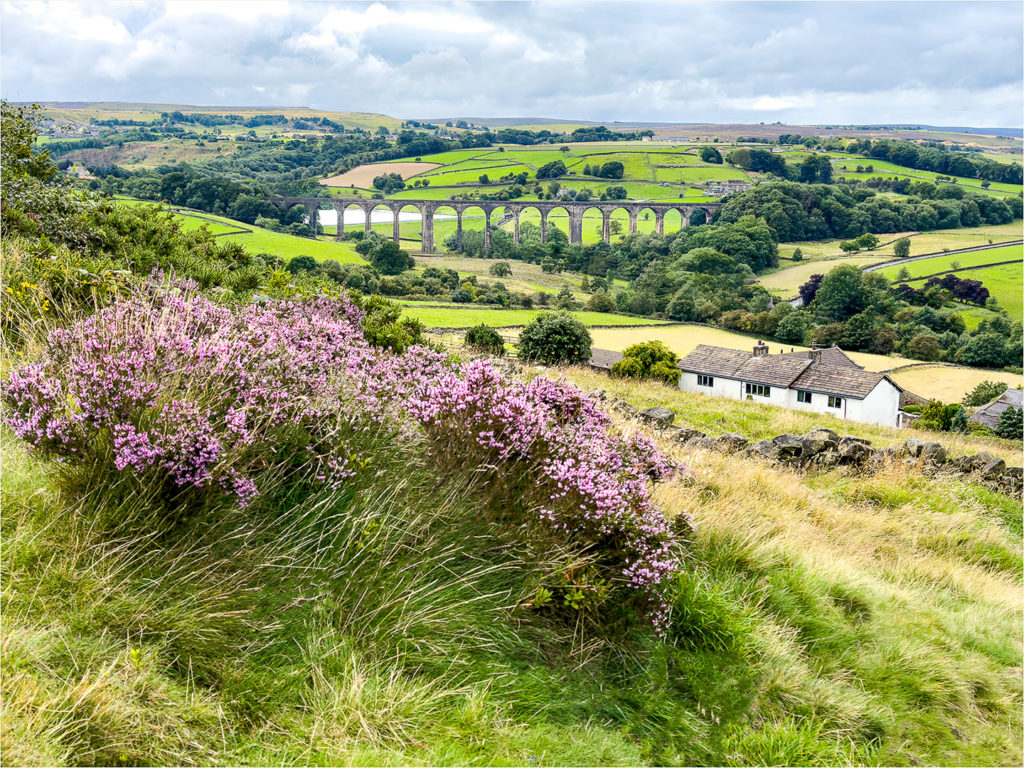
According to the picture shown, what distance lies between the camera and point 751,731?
388cm

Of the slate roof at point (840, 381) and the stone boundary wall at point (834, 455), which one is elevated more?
the stone boundary wall at point (834, 455)

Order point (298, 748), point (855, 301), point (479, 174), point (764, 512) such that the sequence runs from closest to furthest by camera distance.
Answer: point (298, 748)
point (764, 512)
point (855, 301)
point (479, 174)

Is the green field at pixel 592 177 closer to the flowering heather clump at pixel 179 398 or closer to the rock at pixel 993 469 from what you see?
the rock at pixel 993 469

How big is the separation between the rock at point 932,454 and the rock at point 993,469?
693 millimetres

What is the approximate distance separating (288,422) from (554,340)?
35566mm

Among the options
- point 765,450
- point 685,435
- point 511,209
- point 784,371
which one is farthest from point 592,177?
point 765,450

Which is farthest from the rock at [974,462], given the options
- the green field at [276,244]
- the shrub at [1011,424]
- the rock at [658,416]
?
the green field at [276,244]

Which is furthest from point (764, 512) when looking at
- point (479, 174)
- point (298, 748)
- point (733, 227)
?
point (479, 174)

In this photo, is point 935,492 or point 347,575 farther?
point 935,492

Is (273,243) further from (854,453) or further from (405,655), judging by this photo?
(405,655)

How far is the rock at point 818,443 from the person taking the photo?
12008 millimetres

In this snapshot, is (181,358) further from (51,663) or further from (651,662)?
(651,662)

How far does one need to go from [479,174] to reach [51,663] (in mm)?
180402

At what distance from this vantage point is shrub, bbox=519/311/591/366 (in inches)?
1526
